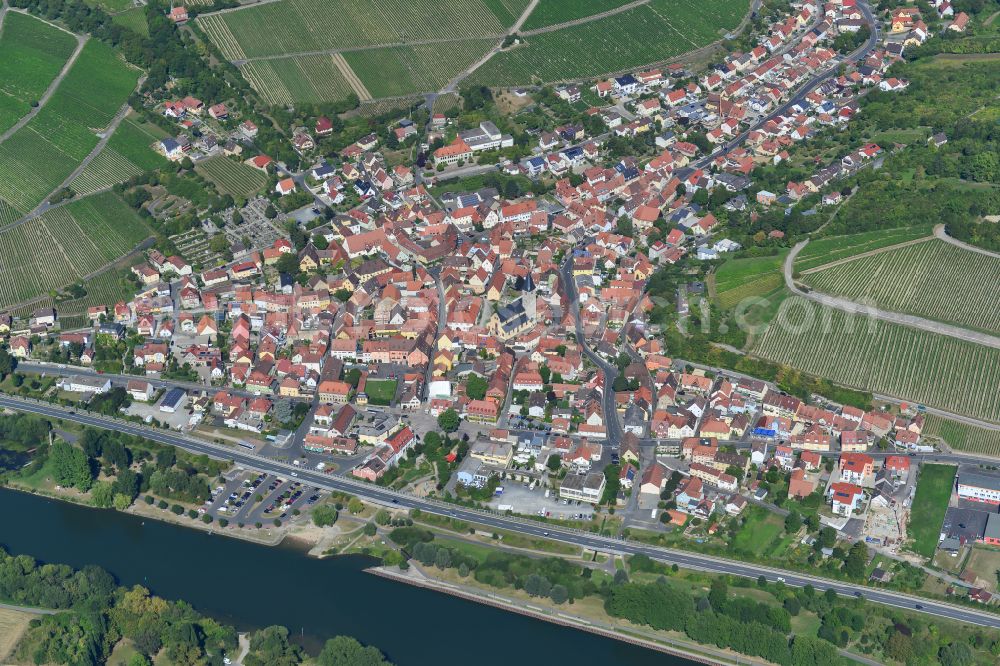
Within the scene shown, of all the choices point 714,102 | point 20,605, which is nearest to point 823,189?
point 714,102

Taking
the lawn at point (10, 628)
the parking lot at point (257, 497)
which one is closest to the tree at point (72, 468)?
the parking lot at point (257, 497)

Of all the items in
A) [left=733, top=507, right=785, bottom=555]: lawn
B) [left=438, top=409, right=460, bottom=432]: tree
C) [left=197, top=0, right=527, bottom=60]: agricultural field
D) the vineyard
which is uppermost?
[left=197, top=0, right=527, bottom=60]: agricultural field

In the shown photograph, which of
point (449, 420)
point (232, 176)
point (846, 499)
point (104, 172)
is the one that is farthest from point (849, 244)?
point (104, 172)

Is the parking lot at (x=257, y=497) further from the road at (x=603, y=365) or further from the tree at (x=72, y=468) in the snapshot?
the road at (x=603, y=365)

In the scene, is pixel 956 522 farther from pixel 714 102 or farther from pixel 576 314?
pixel 714 102

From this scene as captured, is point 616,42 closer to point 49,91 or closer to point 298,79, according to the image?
point 298,79

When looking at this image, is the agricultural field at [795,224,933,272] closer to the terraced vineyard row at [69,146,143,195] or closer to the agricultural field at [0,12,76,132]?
the terraced vineyard row at [69,146,143,195]

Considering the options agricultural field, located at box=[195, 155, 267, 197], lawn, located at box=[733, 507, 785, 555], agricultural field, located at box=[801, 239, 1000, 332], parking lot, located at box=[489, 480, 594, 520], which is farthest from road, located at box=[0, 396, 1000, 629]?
agricultural field, located at box=[195, 155, 267, 197]
